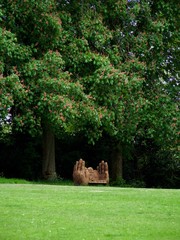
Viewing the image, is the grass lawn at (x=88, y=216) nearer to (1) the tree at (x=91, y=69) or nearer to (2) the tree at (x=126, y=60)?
(1) the tree at (x=91, y=69)

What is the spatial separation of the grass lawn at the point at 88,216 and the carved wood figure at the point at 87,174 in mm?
6647

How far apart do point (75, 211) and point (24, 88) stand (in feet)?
38.7

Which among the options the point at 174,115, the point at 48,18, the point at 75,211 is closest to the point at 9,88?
the point at 48,18

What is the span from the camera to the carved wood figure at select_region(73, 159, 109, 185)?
22414mm

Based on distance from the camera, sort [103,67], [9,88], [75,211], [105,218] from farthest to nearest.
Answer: [103,67]
[9,88]
[75,211]
[105,218]

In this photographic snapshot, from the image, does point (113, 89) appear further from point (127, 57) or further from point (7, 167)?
point (7, 167)

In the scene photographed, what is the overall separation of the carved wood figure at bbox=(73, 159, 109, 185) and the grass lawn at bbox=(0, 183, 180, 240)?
262 inches

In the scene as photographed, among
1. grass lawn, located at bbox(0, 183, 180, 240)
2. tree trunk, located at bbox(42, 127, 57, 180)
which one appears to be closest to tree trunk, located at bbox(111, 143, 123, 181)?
tree trunk, located at bbox(42, 127, 57, 180)

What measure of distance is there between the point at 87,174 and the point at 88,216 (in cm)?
1149

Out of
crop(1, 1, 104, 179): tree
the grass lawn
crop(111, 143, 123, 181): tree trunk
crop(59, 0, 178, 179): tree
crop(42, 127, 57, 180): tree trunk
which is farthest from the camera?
crop(111, 143, 123, 181): tree trunk

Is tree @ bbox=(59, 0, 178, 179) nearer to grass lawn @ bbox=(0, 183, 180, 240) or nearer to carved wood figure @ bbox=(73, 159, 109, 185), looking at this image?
carved wood figure @ bbox=(73, 159, 109, 185)

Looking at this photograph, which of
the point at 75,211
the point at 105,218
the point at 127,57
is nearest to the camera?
the point at 105,218

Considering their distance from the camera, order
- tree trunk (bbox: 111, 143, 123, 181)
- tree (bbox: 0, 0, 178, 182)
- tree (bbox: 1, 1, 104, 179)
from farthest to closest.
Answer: tree trunk (bbox: 111, 143, 123, 181), tree (bbox: 0, 0, 178, 182), tree (bbox: 1, 1, 104, 179)

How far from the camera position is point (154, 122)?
25828 mm
